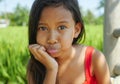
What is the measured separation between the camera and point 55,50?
1.74m

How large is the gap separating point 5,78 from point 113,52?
1.06 meters

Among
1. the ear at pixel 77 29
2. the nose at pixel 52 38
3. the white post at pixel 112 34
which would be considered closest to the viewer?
the nose at pixel 52 38

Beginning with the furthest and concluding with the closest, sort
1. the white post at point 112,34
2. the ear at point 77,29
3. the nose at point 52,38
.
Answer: the white post at point 112,34 < the ear at point 77,29 < the nose at point 52,38

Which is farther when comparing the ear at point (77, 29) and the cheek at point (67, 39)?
the ear at point (77, 29)

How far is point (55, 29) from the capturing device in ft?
5.62

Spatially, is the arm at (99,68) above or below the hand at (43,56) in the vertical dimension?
below

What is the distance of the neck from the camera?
1911mm

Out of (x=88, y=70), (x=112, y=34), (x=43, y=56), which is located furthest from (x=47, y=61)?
(x=112, y=34)

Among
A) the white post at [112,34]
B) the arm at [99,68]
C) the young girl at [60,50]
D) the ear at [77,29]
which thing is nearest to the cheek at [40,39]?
the young girl at [60,50]

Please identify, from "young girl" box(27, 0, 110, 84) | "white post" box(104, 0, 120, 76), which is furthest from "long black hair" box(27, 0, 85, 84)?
"white post" box(104, 0, 120, 76)

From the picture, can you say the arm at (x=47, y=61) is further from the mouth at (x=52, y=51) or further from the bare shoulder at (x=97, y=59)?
the bare shoulder at (x=97, y=59)

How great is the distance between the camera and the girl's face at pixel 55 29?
5.58 feet

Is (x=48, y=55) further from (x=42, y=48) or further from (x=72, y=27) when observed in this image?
(x=72, y=27)

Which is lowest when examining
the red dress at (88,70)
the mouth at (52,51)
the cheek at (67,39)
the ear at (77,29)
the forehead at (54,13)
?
the red dress at (88,70)
